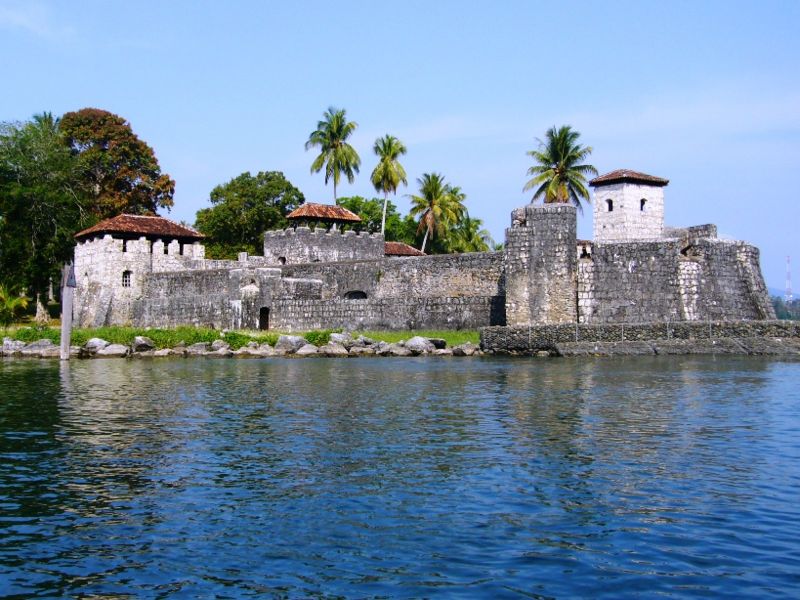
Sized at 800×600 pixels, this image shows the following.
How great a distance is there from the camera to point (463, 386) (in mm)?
19969

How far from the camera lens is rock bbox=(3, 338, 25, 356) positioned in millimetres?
34688

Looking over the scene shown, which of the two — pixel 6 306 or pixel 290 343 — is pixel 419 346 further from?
pixel 6 306

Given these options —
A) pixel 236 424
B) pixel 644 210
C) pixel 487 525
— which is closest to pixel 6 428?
pixel 236 424

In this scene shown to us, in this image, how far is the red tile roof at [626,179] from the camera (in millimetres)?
40219

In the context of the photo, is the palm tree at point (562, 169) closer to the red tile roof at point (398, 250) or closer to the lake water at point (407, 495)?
the red tile roof at point (398, 250)

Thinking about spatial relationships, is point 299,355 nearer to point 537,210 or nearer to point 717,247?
point 537,210

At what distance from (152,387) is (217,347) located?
43.6 feet

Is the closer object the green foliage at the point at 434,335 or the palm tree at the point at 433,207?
the green foliage at the point at 434,335

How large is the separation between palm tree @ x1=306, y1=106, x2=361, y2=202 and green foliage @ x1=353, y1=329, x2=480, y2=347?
25128mm

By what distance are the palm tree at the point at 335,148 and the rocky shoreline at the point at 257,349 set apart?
27.2 metres

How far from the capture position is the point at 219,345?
34156 mm

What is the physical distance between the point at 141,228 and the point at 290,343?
1675 cm

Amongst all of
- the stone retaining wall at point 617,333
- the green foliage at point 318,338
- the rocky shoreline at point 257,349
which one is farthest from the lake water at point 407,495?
the green foliage at point 318,338

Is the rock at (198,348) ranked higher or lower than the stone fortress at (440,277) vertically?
lower
